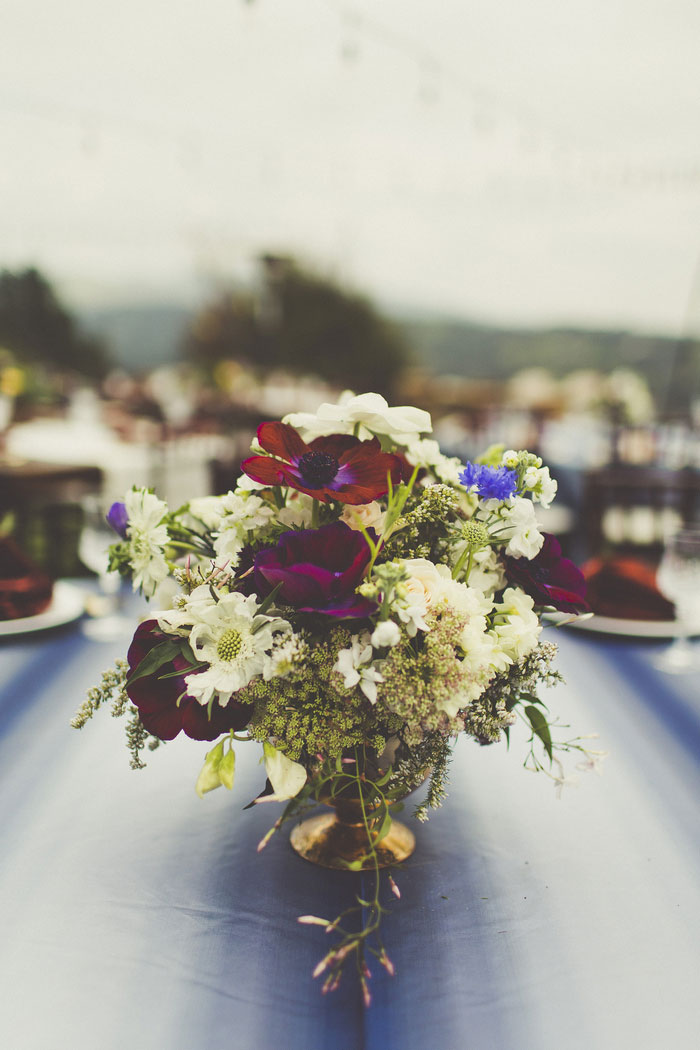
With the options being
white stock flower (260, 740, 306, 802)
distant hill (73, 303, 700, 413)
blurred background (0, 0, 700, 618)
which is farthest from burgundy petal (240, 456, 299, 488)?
distant hill (73, 303, 700, 413)

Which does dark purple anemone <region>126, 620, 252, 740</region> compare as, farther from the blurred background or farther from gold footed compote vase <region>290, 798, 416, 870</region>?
the blurred background

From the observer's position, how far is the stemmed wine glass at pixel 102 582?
1.31m

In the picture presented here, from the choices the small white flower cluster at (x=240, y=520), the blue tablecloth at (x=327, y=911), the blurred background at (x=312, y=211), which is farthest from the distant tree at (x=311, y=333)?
the small white flower cluster at (x=240, y=520)

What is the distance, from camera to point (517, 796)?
88cm

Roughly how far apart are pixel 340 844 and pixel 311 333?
51.3 ft

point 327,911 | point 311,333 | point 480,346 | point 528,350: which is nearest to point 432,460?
point 327,911

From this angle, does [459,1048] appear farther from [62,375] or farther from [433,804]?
[62,375]

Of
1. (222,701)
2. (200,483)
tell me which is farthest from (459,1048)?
(200,483)

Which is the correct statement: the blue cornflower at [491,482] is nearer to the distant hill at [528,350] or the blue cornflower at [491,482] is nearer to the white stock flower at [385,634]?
the white stock flower at [385,634]

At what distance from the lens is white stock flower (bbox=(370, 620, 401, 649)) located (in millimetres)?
533

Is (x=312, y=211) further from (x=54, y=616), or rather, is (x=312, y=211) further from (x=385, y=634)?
(x=385, y=634)

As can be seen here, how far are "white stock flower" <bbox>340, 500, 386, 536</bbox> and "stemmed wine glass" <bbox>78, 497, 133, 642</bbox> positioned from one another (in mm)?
631

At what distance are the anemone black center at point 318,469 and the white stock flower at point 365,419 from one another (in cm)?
8

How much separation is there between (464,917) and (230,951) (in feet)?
0.63
